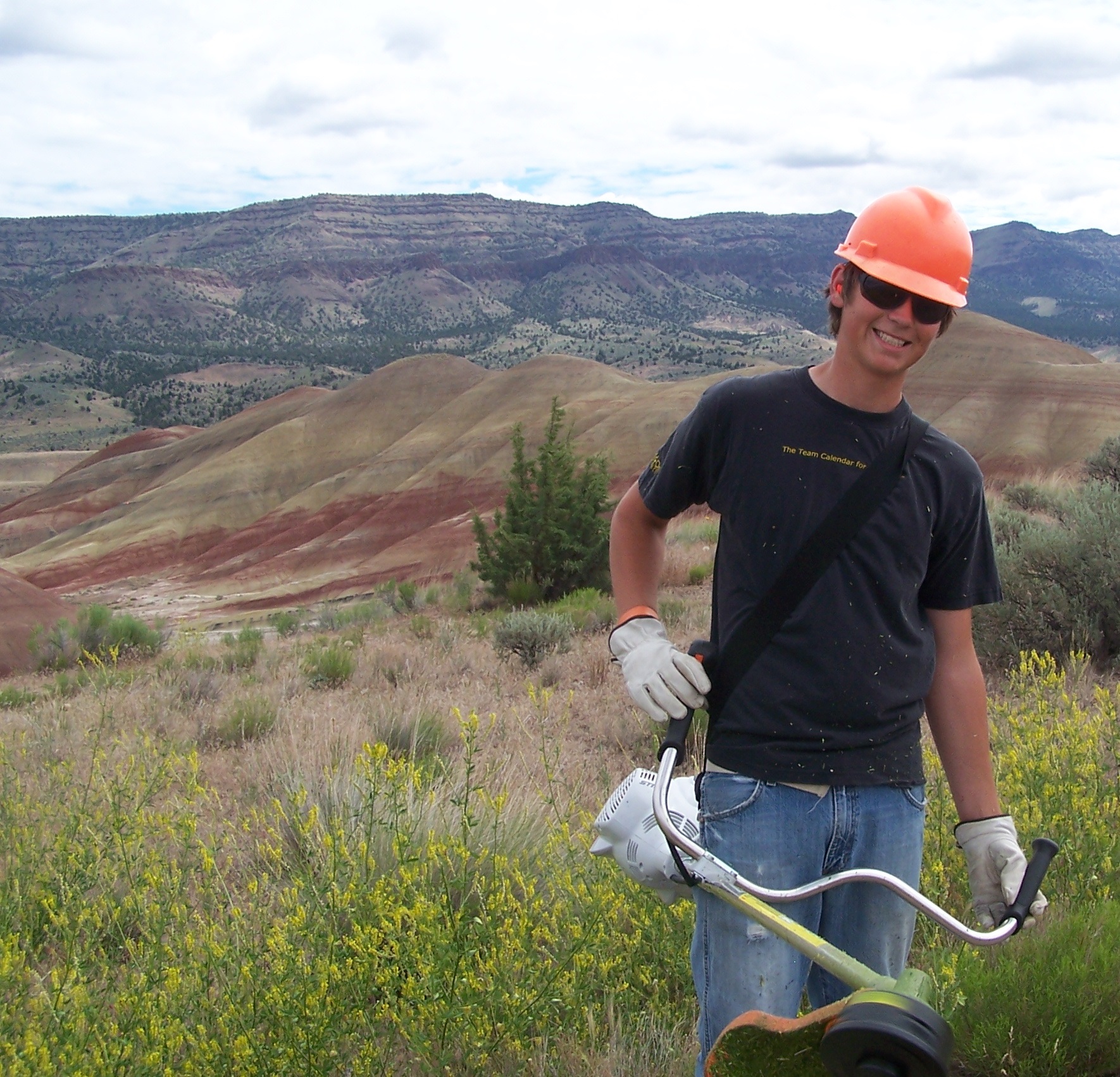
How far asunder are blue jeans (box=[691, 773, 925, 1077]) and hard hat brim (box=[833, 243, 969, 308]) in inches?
45.2

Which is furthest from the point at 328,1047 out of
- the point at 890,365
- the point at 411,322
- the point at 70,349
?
the point at 411,322

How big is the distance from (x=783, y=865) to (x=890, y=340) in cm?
123

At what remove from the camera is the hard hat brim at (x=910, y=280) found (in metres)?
2.30

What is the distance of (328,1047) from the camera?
265 centimetres

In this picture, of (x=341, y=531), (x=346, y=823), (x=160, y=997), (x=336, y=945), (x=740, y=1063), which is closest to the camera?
(x=740, y=1063)

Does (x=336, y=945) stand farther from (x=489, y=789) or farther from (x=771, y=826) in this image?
(x=489, y=789)

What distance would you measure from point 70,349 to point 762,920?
489ft

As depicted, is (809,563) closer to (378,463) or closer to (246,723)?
(246,723)

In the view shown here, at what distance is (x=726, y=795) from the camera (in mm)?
2256

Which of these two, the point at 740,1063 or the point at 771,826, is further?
the point at 771,826

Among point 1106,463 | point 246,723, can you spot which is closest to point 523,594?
point 246,723

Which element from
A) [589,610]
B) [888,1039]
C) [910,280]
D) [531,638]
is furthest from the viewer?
[589,610]

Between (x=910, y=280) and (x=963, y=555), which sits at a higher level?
(x=910, y=280)

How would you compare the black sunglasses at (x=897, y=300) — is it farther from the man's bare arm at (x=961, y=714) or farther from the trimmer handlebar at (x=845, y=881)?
the trimmer handlebar at (x=845, y=881)
